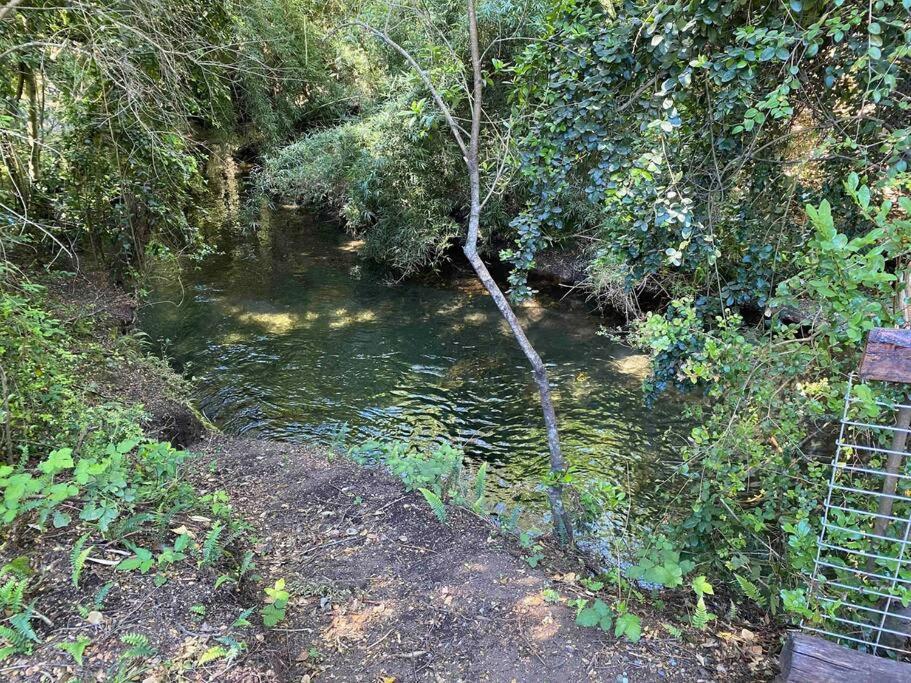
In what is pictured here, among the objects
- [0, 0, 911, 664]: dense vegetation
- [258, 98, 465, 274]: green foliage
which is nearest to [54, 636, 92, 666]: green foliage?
[0, 0, 911, 664]: dense vegetation

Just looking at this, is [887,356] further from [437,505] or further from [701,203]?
[437,505]

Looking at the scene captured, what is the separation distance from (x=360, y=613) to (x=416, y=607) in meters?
0.31

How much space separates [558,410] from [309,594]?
183 inches

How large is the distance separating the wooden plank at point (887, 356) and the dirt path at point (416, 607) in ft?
5.12

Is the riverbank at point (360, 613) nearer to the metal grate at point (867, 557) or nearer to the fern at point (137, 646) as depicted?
the fern at point (137, 646)

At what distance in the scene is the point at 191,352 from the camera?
847 cm

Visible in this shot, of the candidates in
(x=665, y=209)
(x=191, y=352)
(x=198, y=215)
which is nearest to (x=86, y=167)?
(x=198, y=215)

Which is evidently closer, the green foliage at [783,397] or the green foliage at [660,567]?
the green foliage at [783,397]

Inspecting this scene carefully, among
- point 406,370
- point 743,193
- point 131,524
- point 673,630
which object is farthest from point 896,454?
point 406,370

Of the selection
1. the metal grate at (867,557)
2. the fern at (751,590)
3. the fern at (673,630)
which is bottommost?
the fern at (673,630)

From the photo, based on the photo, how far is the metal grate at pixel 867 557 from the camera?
2162 mm

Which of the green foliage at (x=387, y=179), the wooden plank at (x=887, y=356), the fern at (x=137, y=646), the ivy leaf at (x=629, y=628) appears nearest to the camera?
the wooden plank at (x=887, y=356)

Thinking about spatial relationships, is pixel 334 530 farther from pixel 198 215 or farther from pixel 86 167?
pixel 198 215

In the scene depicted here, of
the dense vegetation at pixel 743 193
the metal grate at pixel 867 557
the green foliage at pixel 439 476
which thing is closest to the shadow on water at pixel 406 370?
the green foliage at pixel 439 476
